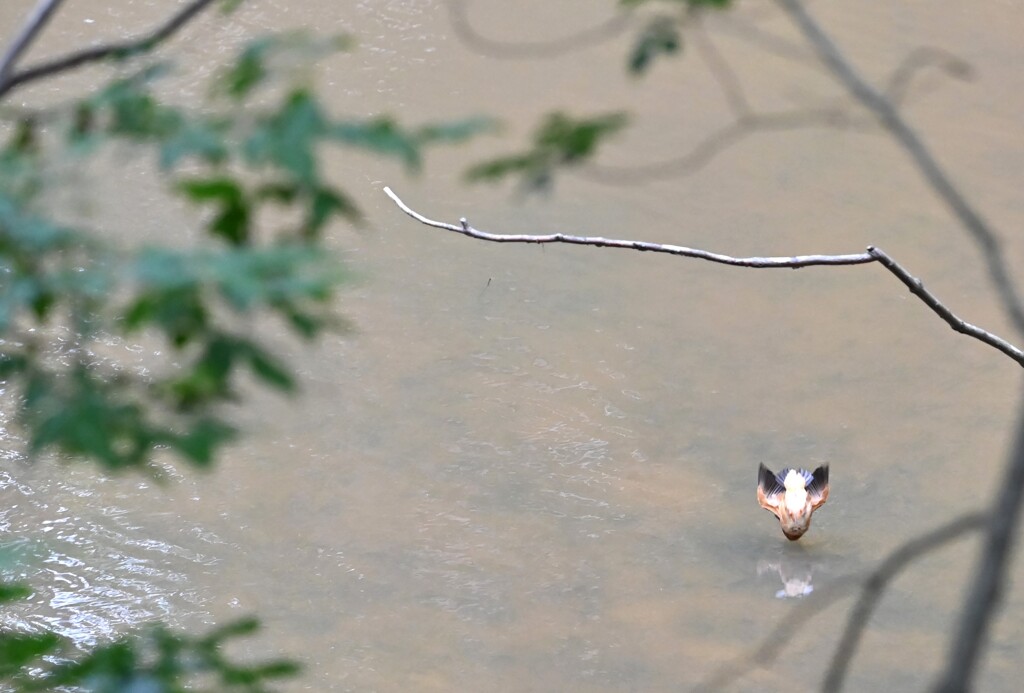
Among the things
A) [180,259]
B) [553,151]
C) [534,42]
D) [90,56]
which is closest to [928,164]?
[553,151]

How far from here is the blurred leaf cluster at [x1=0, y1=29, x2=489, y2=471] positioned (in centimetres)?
74

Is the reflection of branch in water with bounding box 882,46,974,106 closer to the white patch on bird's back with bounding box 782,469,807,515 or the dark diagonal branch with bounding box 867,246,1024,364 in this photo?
the dark diagonal branch with bounding box 867,246,1024,364

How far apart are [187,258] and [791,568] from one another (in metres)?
2.33

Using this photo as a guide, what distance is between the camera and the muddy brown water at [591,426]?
2.66 meters

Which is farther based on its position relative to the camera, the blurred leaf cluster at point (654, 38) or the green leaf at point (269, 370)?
the blurred leaf cluster at point (654, 38)

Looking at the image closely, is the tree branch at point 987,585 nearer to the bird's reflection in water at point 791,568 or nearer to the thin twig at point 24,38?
the thin twig at point 24,38

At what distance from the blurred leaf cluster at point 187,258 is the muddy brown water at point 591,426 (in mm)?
1346

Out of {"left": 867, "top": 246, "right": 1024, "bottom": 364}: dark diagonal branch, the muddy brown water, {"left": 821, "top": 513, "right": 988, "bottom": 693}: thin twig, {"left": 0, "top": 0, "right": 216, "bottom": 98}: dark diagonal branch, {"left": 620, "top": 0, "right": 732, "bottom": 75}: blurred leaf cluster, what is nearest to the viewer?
{"left": 821, "top": 513, "right": 988, "bottom": 693}: thin twig

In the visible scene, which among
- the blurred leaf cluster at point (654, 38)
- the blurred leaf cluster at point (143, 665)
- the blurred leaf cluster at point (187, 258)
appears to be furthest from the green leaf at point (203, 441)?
the blurred leaf cluster at point (654, 38)

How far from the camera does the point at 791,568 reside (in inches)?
112

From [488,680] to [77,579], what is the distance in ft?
3.02

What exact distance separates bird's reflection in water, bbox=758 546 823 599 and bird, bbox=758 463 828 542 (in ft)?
0.12

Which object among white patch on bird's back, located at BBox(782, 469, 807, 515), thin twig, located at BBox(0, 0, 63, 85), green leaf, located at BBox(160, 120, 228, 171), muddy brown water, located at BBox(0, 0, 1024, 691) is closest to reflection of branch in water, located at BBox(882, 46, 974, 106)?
green leaf, located at BBox(160, 120, 228, 171)

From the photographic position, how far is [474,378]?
337cm
